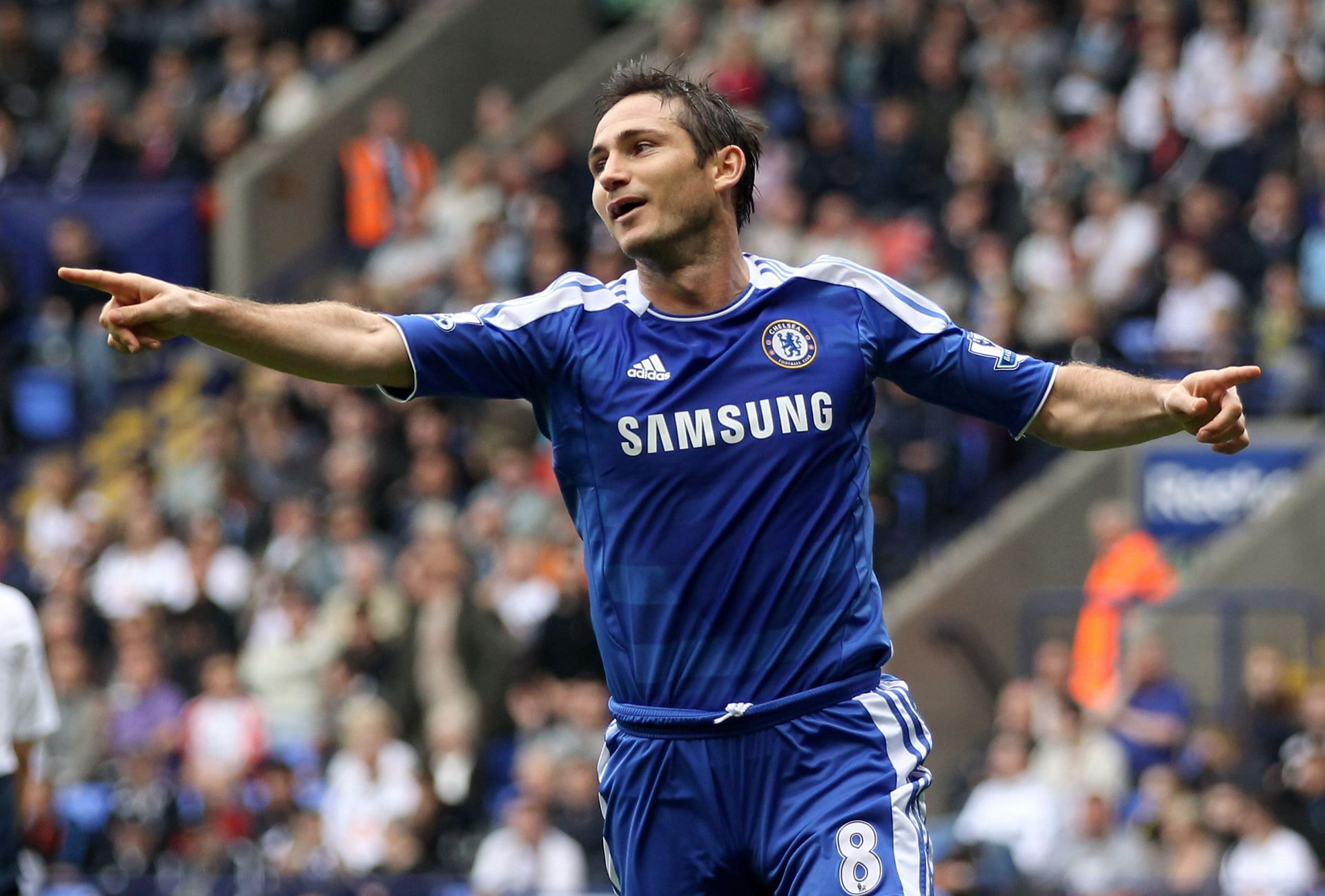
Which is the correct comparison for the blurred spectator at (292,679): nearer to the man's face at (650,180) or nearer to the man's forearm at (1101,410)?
the man's face at (650,180)

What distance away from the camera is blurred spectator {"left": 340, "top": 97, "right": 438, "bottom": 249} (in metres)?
19.1

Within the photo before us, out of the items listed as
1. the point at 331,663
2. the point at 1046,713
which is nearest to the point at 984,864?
the point at 1046,713

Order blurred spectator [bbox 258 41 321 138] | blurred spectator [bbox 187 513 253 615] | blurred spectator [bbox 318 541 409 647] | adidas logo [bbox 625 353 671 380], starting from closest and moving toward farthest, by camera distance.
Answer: adidas logo [bbox 625 353 671 380], blurred spectator [bbox 318 541 409 647], blurred spectator [bbox 187 513 253 615], blurred spectator [bbox 258 41 321 138]

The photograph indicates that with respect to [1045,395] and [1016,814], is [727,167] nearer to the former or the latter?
[1045,395]

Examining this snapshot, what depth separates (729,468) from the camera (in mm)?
5051

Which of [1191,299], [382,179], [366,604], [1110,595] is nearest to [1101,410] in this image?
[1110,595]

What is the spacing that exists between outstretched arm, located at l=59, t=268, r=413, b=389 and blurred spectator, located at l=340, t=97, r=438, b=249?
14056mm

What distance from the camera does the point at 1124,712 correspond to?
1199 cm

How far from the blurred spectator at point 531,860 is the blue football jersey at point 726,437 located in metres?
6.66

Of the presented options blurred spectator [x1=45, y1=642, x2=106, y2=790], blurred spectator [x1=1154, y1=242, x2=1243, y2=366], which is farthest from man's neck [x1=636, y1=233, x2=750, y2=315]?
blurred spectator [x1=45, y1=642, x2=106, y2=790]

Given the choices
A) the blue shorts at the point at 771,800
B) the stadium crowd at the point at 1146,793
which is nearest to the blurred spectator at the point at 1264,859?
the stadium crowd at the point at 1146,793

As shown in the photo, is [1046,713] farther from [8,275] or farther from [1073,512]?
[8,275]

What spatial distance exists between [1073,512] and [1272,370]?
157 centimetres

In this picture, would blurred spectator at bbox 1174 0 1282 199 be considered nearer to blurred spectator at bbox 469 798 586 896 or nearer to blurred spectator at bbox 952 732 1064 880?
blurred spectator at bbox 952 732 1064 880
